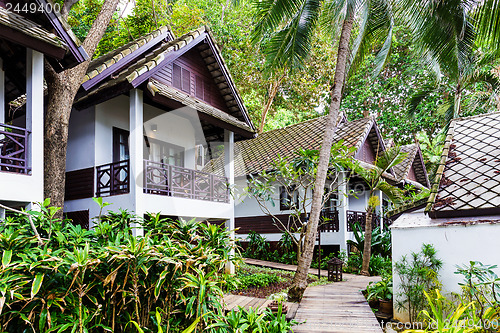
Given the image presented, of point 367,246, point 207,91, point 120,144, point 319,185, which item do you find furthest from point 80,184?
point 367,246

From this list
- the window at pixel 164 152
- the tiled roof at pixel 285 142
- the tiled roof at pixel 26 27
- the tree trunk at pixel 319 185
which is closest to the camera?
the tiled roof at pixel 26 27

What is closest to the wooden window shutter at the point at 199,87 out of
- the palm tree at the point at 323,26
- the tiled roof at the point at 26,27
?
the palm tree at the point at 323,26

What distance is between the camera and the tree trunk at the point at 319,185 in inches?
295

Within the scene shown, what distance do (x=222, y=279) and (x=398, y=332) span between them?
10.6 ft

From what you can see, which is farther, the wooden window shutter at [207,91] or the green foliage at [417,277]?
the wooden window shutter at [207,91]

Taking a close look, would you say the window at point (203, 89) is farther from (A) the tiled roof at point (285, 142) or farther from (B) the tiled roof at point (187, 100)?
(A) the tiled roof at point (285, 142)

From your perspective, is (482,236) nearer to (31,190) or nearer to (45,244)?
(45,244)

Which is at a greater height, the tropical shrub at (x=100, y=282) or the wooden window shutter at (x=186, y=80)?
the wooden window shutter at (x=186, y=80)

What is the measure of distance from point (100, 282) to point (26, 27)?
15.4 ft

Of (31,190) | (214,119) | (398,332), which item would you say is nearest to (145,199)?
(31,190)

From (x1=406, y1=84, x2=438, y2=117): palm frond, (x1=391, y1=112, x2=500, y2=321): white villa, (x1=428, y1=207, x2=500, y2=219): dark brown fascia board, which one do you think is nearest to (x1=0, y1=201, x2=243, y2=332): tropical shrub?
(x1=391, y1=112, x2=500, y2=321): white villa

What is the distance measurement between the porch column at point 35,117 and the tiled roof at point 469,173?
6504 millimetres

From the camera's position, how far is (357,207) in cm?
1733

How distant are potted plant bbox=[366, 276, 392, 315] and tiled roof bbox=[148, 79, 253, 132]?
6.03 metres
